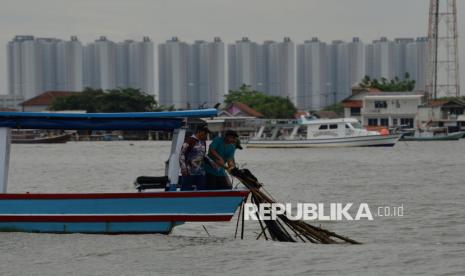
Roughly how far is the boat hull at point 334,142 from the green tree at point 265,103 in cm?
4612

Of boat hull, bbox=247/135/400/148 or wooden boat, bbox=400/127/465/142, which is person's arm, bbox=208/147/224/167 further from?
wooden boat, bbox=400/127/465/142

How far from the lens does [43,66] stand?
188125 millimetres

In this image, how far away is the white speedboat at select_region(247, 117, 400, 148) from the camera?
64.5m

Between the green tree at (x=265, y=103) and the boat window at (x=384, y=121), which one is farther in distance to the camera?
the green tree at (x=265, y=103)

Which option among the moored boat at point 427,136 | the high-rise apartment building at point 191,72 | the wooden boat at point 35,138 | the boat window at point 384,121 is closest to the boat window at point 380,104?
the boat window at point 384,121

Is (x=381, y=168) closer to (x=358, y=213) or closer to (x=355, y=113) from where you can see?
(x=358, y=213)

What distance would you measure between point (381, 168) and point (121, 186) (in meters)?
14.0

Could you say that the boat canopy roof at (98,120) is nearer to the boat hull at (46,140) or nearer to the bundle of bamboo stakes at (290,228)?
the bundle of bamboo stakes at (290,228)

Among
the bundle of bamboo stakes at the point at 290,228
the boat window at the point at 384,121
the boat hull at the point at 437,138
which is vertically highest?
the bundle of bamboo stakes at the point at 290,228

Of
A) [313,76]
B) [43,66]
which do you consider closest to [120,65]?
[43,66]

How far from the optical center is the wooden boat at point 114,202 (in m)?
15.8

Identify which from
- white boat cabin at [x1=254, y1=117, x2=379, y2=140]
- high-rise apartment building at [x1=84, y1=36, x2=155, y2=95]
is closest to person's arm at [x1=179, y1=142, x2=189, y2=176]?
white boat cabin at [x1=254, y1=117, x2=379, y2=140]

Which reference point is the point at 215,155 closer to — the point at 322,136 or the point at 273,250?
the point at 273,250

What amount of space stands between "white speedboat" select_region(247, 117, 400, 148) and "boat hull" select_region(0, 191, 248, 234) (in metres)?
48.7
